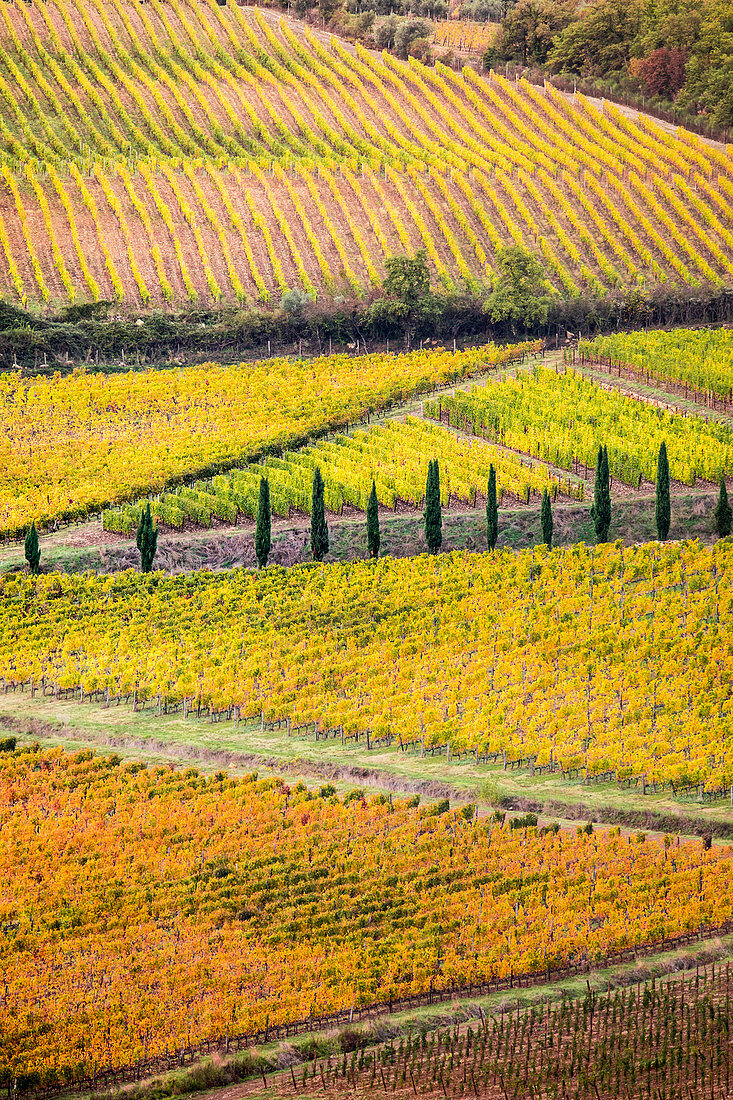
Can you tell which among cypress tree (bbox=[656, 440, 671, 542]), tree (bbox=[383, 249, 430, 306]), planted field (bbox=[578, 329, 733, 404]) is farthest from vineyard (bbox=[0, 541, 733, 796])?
tree (bbox=[383, 249, 430, 306])

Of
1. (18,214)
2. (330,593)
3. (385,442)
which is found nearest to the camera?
(330,593)

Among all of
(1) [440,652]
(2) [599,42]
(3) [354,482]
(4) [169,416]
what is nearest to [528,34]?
(2) [599,42]

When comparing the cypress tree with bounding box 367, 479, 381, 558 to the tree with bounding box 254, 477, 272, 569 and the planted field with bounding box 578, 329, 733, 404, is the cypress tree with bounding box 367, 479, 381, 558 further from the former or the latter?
the planted field with bounding box 578, 329, 733, 404

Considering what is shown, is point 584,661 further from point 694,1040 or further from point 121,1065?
point 121,1065

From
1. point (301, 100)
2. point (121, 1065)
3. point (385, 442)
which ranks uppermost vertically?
point (301, 100)

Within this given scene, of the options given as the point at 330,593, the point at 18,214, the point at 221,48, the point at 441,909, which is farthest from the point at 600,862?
the point at 221,48

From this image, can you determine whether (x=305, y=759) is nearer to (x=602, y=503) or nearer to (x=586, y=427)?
(x=602, y=503)

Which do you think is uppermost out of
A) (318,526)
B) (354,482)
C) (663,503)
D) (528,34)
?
(528,34)
